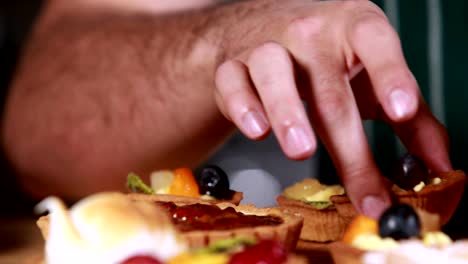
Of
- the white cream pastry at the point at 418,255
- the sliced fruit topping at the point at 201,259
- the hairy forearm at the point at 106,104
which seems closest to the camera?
the sliced fruit topping at the point at 201,259

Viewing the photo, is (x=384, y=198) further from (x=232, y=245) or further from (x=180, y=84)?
(x=180, y=84)

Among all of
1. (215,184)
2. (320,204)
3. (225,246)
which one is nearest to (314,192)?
(320,204)

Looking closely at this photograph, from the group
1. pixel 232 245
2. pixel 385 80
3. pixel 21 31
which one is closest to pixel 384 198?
pixel 385 80

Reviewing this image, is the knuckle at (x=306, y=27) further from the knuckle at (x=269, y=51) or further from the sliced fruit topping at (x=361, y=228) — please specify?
the sliced fruit topping at (x=361, y=228)

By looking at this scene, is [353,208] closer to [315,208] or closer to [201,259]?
[315,208]

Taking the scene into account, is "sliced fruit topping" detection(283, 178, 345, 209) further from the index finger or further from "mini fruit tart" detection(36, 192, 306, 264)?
"mini fruit tart" detection(36, 192, 306, 264)

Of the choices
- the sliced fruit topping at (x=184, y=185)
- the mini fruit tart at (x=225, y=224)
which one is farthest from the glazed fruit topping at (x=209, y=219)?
the sliced fruit topping at (x=184, y=185)

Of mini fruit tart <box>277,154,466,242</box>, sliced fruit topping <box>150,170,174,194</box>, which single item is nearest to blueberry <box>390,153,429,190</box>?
mini fruit tart <box>277,154,466,242</box>
